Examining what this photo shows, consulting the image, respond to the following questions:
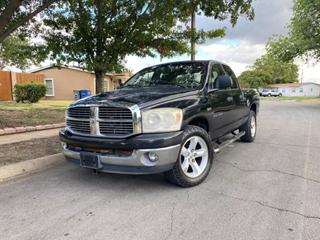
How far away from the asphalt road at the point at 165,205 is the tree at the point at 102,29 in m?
5.29

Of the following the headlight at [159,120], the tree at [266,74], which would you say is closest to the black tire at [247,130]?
the headlight at [159,120]

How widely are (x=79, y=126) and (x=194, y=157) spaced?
173cm

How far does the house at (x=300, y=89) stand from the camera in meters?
80.0

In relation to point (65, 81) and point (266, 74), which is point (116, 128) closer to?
point (65, 81)

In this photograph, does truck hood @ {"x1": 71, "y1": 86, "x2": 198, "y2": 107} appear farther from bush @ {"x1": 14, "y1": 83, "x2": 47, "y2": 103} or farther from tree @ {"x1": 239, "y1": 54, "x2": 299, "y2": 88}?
tree @ {"x1": 239, "y1": 54, "x2": 299, "y2": 88}

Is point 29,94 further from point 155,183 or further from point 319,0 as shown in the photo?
point 319,0

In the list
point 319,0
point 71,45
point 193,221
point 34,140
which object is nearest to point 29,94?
point 71,45

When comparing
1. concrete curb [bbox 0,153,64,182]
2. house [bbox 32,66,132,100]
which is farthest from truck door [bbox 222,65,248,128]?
house [bbox 32,66,132,100]

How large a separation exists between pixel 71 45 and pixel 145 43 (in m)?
2.45

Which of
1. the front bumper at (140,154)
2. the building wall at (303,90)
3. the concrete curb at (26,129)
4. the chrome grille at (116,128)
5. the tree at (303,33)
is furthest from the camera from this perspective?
the building wall at (303,90)

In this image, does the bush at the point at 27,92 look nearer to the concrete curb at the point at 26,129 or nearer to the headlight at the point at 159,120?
the concrete curb at the point at 26,129

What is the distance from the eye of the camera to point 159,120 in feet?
12.5

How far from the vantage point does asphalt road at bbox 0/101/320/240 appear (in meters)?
2.96

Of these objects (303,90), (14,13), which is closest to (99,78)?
(14,13)
